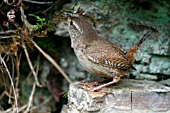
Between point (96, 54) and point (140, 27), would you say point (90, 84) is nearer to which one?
point (96, 54)

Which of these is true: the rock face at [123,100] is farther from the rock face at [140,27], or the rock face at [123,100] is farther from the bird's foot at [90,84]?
the rock face at [140,27]

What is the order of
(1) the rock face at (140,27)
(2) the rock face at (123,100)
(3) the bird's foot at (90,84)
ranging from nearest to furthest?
1. (2) the rock face at (123,100)
2. (3) the bird's foot at (90,84)
3. (1) the rock face at (140,27)

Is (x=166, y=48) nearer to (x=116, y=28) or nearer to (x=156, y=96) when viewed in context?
(x=116, y=28)

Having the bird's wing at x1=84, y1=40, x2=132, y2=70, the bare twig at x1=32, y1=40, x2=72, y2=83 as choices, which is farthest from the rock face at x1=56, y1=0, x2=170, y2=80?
the bird's wing at x1=84, y1=40, x2=132, y2=70

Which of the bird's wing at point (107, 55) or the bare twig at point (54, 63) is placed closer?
the bird's wing at point (107, 55)

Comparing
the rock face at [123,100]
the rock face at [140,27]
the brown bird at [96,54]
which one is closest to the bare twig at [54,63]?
the rock face at [140,27]

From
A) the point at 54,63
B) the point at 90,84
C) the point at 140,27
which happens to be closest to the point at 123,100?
the point at 90,84

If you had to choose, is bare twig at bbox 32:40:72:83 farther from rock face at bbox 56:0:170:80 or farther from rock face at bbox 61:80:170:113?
rock face at bbox 61:80:170:113
